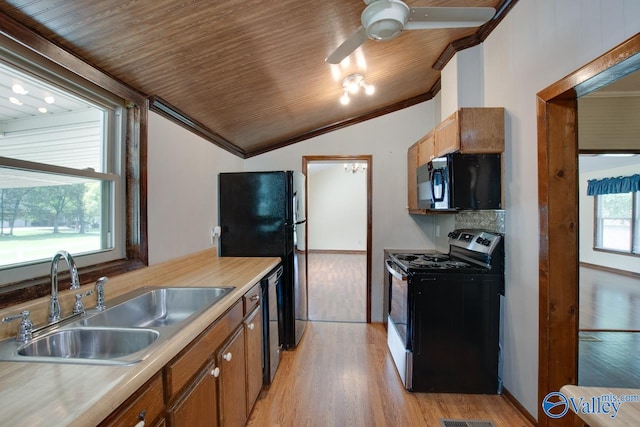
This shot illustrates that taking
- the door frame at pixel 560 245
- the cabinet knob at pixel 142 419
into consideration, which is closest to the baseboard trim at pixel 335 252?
the door frame at pixel 560 245

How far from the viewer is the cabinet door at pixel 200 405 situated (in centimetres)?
102

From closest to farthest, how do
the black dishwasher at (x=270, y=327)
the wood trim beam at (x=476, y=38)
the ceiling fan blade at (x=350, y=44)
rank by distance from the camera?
the ceiling fan blade at (x=350, y=44), the wood trim beam at (x=476, y=38), the black dishwasher at (x=270, y=327)

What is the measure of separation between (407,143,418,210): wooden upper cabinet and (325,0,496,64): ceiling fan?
1.66 metres

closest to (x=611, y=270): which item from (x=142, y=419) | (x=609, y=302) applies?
(x=609, y=302)

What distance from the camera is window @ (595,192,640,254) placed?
5703mm

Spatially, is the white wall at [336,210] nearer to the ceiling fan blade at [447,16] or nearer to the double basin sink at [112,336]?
the double basin sink at [112,336]

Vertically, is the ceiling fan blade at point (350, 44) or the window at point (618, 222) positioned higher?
the ceiling fan blade at point (350, 44)

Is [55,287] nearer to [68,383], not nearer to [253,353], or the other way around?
[68,383]

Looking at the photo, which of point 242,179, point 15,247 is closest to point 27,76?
point 15,247

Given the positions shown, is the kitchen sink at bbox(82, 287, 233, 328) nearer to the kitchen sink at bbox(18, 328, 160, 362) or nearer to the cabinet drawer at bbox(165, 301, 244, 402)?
the cabinet drawer at bbox(165, 301, 244, 402)

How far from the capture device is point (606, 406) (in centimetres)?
71

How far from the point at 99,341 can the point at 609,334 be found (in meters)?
4.50

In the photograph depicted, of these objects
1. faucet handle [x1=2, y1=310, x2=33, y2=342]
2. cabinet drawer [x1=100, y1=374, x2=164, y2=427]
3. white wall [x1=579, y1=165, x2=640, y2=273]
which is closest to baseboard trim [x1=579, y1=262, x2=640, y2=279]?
white wall [x1=579, y1=165, x2=640, y2=273]

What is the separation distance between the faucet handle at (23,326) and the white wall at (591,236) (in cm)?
860
